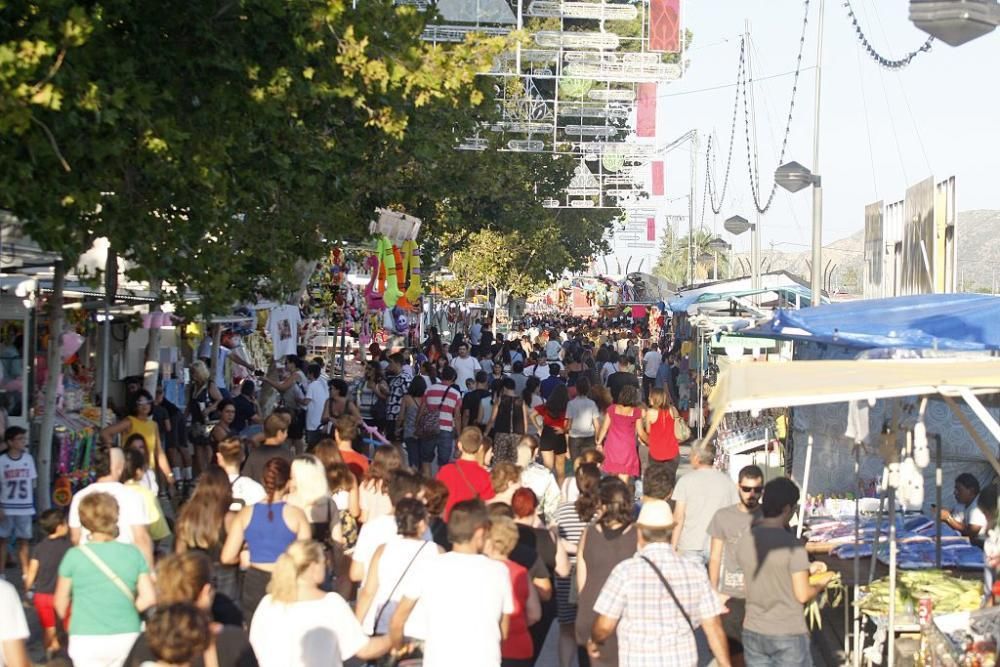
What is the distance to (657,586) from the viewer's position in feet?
21.5

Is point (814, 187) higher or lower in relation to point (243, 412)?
higher

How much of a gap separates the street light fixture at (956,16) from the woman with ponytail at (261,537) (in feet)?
14.4

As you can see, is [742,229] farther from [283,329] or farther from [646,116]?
[283,329]

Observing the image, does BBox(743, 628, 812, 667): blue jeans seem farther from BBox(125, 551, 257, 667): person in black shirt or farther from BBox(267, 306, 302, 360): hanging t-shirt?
BBox(267, 306, 302, 360): hanging t-shirt

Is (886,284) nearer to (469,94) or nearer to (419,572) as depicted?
(469,94)

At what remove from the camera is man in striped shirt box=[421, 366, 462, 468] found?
17.2m

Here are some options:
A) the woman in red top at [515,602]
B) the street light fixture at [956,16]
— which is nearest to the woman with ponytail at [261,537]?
the woman in red top at [515,602]

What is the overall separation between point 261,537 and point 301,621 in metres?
2.22

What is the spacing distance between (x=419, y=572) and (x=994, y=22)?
4.11 m

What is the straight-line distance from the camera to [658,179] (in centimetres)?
4178

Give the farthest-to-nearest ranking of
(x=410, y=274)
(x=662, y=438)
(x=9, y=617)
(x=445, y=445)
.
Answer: (x=410, y=274), (x=445, y=445), (x=662, y=438), (x=9, y=617)

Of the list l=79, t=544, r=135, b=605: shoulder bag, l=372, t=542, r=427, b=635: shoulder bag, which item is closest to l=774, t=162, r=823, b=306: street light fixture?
l=372, t=542, r=427, b=635: shoulder bag

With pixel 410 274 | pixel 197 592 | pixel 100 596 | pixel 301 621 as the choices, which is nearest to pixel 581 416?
pixel 410 274

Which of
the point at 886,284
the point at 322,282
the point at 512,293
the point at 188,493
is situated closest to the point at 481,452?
the point at 188,493
